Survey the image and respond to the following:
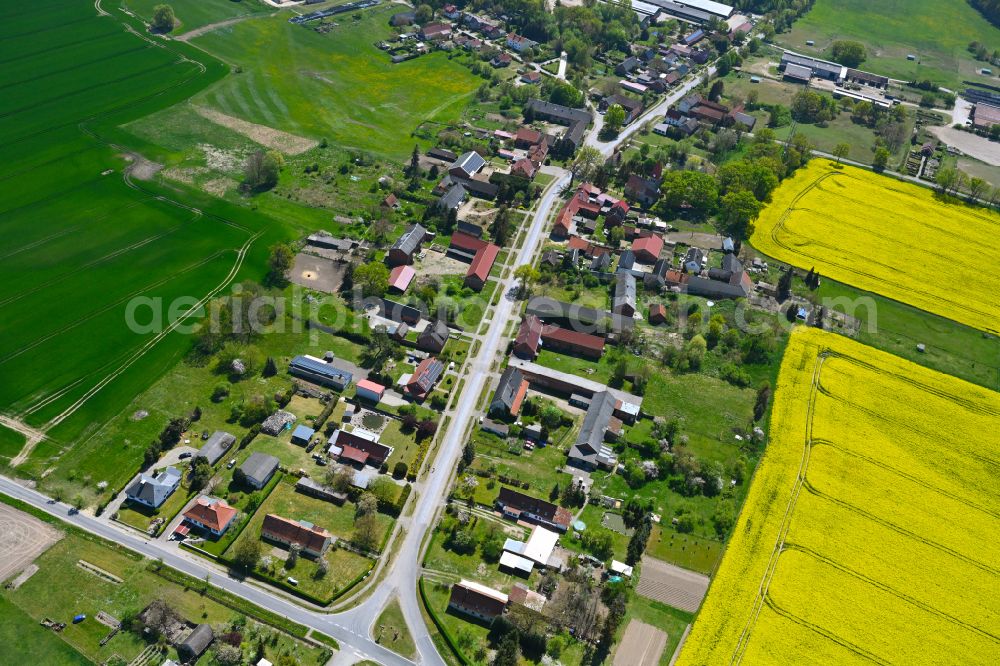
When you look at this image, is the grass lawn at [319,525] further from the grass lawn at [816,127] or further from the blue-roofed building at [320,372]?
the grass lawn at [816,127]

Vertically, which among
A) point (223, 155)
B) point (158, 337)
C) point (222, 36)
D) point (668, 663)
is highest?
point (222, 36)

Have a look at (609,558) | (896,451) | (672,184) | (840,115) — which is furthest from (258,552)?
(840,115)

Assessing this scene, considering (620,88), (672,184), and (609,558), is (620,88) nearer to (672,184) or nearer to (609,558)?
(672,184)

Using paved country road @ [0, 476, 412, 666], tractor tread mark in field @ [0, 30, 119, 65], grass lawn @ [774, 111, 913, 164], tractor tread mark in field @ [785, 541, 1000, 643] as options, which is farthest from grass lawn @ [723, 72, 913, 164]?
tractor tread mark in field @ [0, 30, 119, 65]

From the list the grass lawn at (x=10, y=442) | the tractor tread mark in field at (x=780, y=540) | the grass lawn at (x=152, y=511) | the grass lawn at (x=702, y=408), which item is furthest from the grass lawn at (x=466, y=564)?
the grass lawn at (x=10, y=442)

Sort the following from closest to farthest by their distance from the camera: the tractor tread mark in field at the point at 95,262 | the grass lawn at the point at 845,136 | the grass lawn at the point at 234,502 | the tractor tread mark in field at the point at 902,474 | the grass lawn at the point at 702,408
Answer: the grass lawn at the point at 234,502 < the tractor tread mark in field at the point at 902,474 < the grass lawn at the point at 702,408 < the tractor tread mark in field at the point at 95,262 < the grass lawn at the point at 845,136

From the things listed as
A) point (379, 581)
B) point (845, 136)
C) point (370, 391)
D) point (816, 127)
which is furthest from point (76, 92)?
point (845, 136)

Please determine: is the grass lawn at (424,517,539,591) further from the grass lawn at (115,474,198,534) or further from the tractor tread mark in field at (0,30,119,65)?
the tractor tread mark in field at (0,30,119,65)
